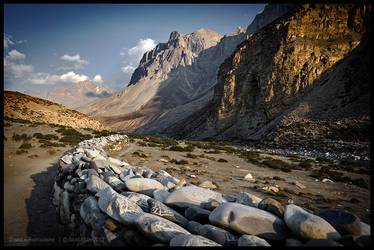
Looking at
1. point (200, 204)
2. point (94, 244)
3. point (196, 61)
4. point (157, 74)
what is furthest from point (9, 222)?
point (196, 61)

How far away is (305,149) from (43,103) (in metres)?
48.3

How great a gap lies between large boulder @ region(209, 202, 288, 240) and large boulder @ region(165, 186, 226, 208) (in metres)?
0.73

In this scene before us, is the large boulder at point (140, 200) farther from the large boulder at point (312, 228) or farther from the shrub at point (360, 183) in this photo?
the shrub at point (360, 183)

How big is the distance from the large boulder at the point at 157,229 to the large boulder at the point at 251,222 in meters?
0.65

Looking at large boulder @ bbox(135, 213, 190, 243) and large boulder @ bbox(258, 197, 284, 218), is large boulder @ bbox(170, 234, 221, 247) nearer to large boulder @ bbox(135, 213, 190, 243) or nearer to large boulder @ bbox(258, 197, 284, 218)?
large boulder @ bbox(135, 213, 190, 243)

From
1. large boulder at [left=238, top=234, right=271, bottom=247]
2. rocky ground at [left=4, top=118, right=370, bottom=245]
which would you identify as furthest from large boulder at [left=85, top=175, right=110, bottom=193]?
large boulder at [left=238, top=234, right=271, bottom=247]

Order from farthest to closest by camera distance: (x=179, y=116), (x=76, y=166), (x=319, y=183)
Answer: (x=179, y=116) → (x=319, y=183) → (x=76, y=166)

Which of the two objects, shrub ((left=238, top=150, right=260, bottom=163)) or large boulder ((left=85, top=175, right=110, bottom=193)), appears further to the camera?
shrub ((left=238, top=150, right=260, bottom=163))

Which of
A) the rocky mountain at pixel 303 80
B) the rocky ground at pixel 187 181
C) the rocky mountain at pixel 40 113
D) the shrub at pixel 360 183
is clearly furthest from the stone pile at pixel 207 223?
the rocky mountain at pixel 40 113

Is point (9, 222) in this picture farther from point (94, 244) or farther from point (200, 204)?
point (200, 204)

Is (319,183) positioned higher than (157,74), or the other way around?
(157,74)

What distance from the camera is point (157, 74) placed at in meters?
190

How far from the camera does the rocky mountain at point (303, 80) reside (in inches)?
899

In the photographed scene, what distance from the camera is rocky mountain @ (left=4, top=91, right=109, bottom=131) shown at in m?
28.3
